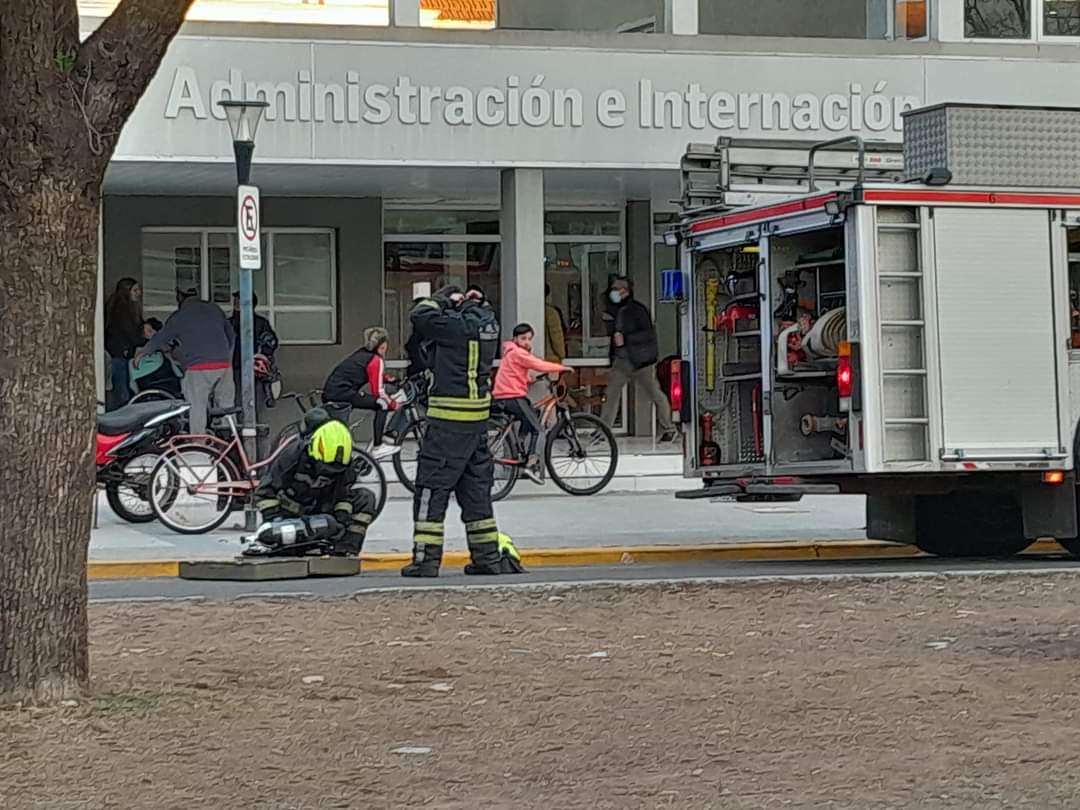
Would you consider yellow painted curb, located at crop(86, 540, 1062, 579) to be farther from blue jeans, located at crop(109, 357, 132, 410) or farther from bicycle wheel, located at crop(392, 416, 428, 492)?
blue jeans, located at crop(109, 357, 132, 410)

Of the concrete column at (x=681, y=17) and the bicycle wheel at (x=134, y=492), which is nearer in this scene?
the bicycle wheel at (x=134, y=492)

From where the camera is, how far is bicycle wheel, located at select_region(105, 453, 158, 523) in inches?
609

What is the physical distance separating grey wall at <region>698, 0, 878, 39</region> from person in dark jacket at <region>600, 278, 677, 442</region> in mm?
3671

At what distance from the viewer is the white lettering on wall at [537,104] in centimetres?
1892

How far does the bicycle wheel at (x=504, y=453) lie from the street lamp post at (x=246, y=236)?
2833 millimetres

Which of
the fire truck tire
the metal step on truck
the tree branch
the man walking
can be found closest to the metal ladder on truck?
the metal step on truck

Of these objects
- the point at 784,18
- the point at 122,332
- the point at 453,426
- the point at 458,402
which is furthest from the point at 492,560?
the point at 784,18

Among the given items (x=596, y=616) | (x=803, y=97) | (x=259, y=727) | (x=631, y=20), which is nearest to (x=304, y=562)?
(x=596, y=616)

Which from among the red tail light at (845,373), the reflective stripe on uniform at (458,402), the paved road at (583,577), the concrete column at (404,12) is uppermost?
the concrete column at (404,12)

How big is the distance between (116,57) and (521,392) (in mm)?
10504

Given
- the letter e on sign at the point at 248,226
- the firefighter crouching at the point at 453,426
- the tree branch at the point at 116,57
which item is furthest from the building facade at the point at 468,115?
the tree branch at the point at 116,57

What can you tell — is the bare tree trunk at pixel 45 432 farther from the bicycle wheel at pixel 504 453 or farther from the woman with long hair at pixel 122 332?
the woman with long hair at pixel 122 332

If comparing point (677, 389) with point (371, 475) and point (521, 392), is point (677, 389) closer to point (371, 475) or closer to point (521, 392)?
point (371, 475)

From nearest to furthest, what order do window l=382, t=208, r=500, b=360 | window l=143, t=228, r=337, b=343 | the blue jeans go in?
1. the blue jeans
2. window l=143, t=228, r=337, b=343
3. window l=382, t=208, r=500, b=360
